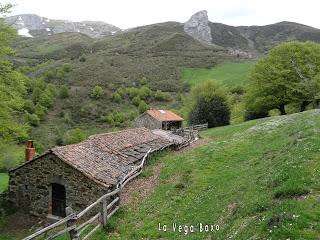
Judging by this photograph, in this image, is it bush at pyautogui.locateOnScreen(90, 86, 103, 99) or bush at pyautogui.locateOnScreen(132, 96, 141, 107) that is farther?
bush at pyautogui.locateOnScreen(132, 96, 141, 107)

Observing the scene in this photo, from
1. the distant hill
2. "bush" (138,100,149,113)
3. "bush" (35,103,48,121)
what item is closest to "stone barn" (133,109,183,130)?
the distant hill

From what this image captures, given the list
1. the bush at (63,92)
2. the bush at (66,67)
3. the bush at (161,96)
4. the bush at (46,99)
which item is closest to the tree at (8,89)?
the bush at (46,99)

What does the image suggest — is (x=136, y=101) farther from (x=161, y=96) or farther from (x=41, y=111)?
(x=41, y=111)

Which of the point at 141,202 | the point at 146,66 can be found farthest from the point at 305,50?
the point at 146,66

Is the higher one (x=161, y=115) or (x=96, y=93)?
(x=96, y=93)

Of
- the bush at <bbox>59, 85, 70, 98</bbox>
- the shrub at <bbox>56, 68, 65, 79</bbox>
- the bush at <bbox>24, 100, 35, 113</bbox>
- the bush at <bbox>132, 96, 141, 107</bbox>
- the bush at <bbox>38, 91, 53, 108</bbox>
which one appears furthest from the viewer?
the shrub at <bbox>56, 68, 65, 79</bbox>

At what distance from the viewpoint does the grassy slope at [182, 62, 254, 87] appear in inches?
4845

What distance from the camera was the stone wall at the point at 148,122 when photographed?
6400 centimetres

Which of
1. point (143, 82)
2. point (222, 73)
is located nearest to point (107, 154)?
point (143, 82)

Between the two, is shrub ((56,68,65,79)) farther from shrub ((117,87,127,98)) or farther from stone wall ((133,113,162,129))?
stone wall ((133,113,162,129))

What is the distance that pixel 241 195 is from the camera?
50.8 ft

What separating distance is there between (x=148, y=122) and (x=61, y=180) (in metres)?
44.9

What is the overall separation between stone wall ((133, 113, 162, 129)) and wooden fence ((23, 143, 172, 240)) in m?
33.7

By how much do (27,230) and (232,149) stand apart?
53.2 feet
